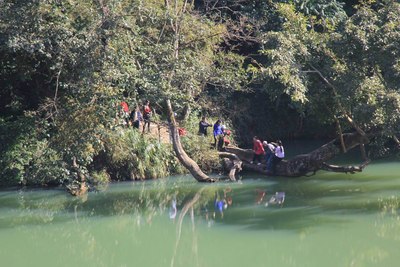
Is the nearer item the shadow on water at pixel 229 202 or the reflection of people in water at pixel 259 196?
the shadow on water at pixel 229 202

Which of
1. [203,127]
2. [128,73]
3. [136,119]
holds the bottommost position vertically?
[203,127]

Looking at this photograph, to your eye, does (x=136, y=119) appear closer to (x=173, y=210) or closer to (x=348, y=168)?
(x=173, y=210)

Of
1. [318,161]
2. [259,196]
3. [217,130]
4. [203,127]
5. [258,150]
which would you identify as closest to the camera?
[259,196]

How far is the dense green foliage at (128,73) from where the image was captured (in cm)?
1683

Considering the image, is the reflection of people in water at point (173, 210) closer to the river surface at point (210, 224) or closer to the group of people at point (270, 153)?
the river surface at point (210, 224)

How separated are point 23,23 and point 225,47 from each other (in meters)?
10.7

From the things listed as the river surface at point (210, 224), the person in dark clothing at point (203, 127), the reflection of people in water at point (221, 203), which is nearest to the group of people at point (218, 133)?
the person in dark clothing at point (203, 127)

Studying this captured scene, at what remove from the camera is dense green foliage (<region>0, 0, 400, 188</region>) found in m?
16.8

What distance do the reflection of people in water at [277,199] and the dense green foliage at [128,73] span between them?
254 centimetres

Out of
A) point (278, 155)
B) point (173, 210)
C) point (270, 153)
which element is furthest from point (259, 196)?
point (270, 153)

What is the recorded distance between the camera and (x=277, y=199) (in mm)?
17688

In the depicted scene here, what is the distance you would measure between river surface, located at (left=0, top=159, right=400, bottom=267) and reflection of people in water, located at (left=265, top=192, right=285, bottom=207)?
135mm

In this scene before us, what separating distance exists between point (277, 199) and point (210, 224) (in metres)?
3.44

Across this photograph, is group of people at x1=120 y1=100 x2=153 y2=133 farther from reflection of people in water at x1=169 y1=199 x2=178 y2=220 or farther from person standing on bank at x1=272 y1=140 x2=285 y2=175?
reflection of people in water at x1=169 y1=199 x2=178 y2=220
